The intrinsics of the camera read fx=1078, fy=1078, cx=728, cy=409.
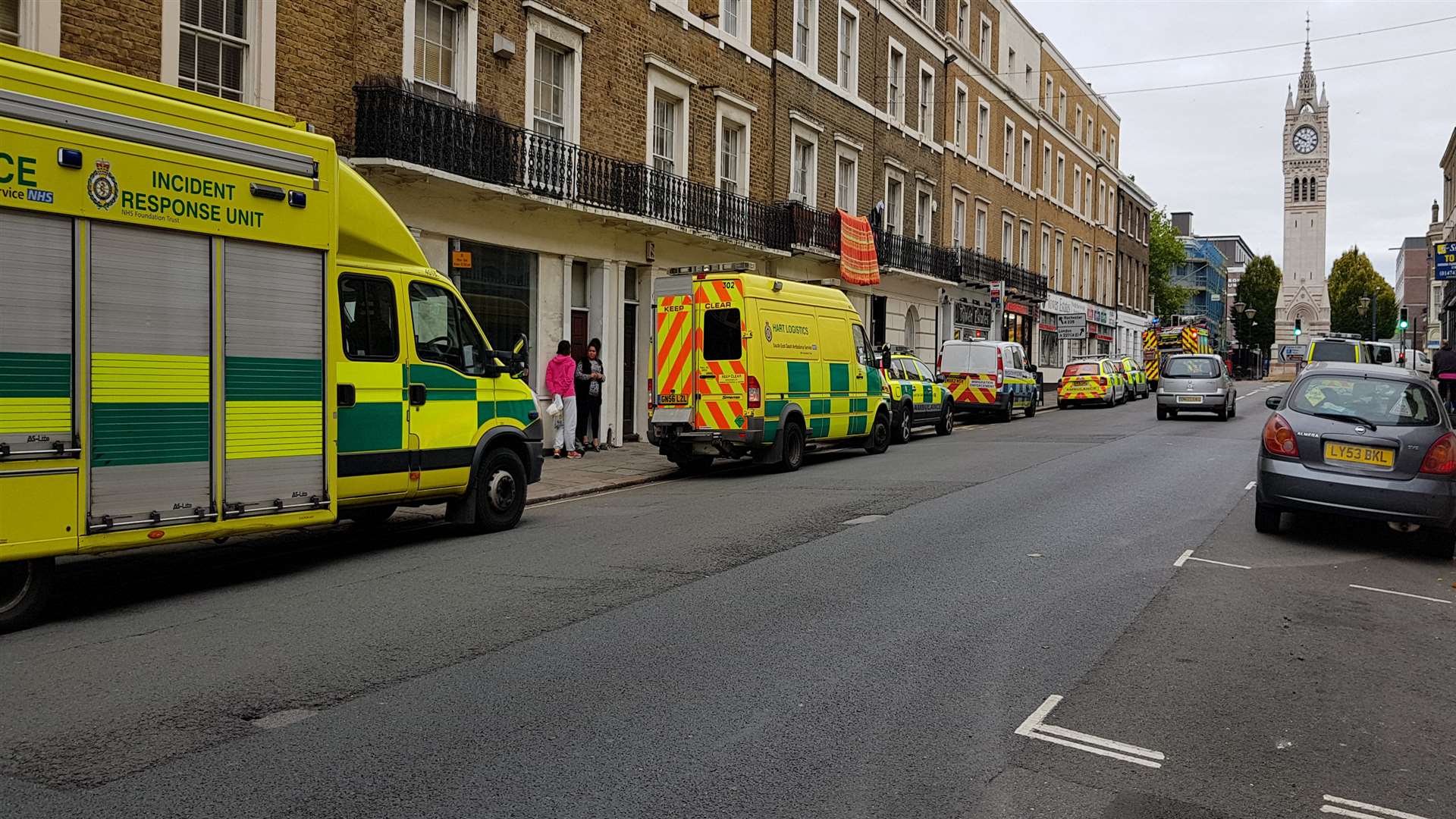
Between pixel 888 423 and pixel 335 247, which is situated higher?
pixel 335 247

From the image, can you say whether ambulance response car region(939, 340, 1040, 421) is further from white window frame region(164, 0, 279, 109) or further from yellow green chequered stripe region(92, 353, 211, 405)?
yellow green chequered stripe region(92, 353, 211, 405)

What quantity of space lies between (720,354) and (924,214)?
2106cm

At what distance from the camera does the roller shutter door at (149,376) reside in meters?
6.75

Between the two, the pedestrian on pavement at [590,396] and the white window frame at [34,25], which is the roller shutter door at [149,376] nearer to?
the white window frame at [34,25]

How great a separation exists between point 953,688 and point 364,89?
12691 mm

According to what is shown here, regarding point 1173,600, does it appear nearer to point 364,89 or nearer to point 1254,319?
point 364,89

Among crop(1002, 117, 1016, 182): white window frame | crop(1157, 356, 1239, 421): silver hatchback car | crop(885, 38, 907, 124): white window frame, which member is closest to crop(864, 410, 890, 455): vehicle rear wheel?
crop(1157, 356, 1239, 421): silver hatchback car

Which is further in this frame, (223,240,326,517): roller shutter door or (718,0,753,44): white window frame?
(718,0,753,44): white window frame

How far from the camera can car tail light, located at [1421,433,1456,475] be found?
8.88 meters

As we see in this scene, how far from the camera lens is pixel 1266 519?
9.86 metres

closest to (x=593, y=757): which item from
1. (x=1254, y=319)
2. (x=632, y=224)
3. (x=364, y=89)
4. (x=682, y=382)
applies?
(x=682, y=382)

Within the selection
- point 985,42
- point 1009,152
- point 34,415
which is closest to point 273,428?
point 34,415

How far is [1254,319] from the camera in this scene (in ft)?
356

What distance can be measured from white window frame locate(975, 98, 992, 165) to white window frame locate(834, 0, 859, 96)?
10265mm
